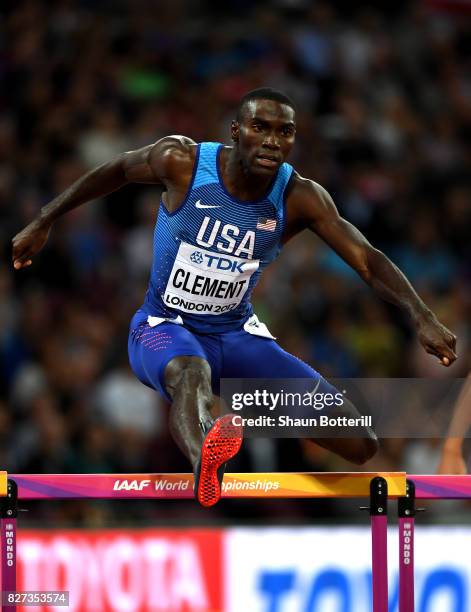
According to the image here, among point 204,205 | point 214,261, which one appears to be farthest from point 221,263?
point 204,205

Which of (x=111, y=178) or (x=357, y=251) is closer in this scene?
(x=357, y=251)

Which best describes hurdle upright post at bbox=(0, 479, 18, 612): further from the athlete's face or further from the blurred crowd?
the blurred crowd

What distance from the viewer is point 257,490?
5.99 metres

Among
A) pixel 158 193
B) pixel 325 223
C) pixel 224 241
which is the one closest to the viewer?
pixel 224 241

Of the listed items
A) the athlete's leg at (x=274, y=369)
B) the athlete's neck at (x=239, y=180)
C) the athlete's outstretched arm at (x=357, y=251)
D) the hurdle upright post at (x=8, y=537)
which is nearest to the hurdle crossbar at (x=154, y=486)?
the hurdle upright post at (x=8, y=537)

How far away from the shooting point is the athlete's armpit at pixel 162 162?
245 inches

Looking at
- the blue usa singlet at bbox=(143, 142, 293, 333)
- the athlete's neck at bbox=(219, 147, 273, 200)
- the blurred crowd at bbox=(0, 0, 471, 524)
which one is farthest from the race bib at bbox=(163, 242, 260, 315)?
the blurred crowd at bbox=(0, 0, 471, 524)

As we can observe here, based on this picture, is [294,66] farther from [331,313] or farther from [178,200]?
[178,200]

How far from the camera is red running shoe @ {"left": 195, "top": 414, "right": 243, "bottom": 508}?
17.4 ft

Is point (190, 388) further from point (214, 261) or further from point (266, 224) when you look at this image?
point (266, 224)

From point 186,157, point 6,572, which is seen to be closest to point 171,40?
point 186,157

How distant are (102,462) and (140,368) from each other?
3326 mm

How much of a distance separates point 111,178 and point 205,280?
66 cm

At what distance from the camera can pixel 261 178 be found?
6227mm
